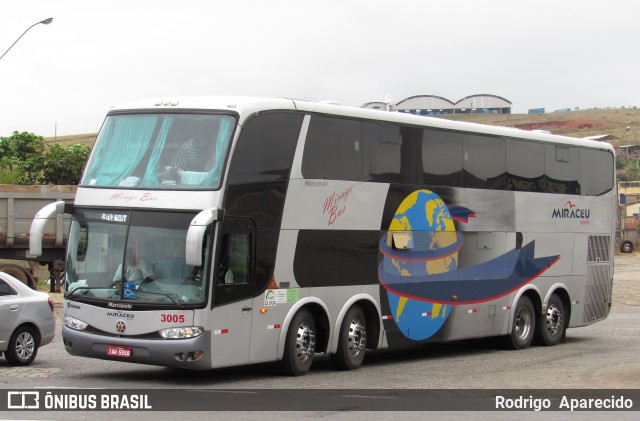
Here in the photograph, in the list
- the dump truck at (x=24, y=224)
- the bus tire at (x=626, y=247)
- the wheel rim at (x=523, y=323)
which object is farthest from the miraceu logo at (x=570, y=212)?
the bus tire at (x=626, y=247)

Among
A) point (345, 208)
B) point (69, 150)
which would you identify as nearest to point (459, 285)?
point (345, 208)

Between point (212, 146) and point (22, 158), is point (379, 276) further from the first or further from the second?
point (22, 158)


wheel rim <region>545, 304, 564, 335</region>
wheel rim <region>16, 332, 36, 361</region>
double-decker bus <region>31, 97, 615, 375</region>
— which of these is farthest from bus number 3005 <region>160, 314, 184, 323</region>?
wheel rim <region>545, 304, 564, 335</region>

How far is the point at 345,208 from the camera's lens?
54.5ft

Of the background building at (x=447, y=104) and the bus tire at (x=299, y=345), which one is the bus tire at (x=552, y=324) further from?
the background building at (x=447, y=104)

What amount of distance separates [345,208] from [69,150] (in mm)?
40320

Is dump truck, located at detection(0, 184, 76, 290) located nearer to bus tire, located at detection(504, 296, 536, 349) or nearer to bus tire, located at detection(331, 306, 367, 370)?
bus tire, located at detection(504, 296, 536, 349)

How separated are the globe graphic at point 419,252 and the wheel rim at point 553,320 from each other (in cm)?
391

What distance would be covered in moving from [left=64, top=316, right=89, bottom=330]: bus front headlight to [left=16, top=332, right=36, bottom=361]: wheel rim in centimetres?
154

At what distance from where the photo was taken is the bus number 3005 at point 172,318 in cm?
1398

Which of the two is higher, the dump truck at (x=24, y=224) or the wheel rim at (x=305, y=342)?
the dump truck at (x=24, y=224)

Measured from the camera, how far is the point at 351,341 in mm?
16812

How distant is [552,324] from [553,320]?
0.09 meters

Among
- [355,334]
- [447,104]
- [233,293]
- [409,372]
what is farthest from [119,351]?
[447,104]
